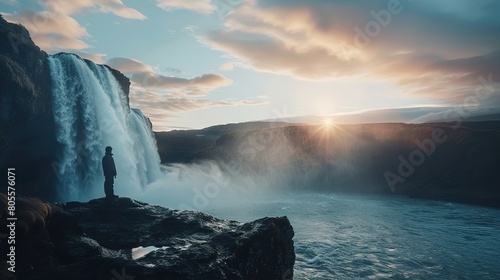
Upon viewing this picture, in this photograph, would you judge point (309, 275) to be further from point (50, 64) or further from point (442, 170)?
point (442, 170)

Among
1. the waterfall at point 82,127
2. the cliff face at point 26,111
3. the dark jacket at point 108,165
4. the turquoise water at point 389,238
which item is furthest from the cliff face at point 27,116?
the dark jacket at point 108,165

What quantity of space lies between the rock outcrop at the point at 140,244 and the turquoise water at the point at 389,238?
5771 millimetres

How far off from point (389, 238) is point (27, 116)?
3240 centimetres

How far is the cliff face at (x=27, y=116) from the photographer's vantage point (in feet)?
85.6

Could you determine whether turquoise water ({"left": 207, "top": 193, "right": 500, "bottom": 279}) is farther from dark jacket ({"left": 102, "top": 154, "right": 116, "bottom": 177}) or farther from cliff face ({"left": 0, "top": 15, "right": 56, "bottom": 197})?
cliff face ({"left": 0, "top": 15, "right": 56, "bottom": 197})

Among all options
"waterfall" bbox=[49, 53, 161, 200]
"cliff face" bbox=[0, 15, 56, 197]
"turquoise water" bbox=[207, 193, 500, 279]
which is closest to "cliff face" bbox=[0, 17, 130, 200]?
"cliff face" bbox=[0, 15, 56, 197]

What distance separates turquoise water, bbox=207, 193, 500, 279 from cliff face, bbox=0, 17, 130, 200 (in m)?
17.5

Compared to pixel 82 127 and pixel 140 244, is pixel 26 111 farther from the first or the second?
pixel 140 244

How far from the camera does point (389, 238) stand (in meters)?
21.8

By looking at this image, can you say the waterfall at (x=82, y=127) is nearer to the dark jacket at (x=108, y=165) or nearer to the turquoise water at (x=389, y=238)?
the turquoise water at (x=389, y=238)

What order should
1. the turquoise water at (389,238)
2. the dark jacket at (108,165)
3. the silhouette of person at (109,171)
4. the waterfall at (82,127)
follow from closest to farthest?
the silhouette of person at (109,171), the dark jacket at (108,165), the turquoise water at (389,238), the waterfall at (82,127)

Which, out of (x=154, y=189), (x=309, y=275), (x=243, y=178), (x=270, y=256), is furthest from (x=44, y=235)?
(x=243, y=178)

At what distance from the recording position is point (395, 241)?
21.0 m

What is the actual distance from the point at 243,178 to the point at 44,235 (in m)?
52.0
